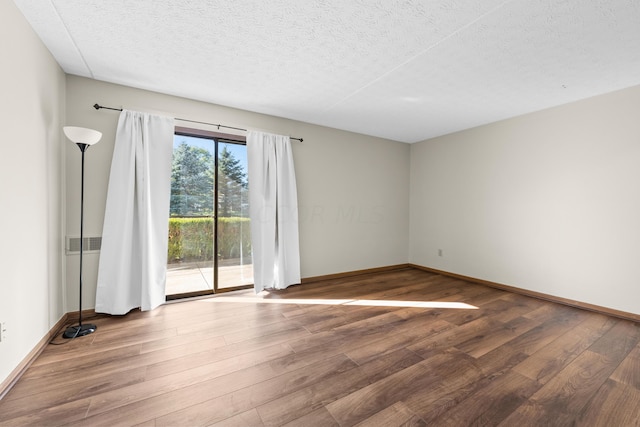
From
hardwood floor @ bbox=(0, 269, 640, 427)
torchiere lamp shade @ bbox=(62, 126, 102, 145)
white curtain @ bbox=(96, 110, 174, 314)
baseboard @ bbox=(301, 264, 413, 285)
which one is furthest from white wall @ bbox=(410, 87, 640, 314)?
torchiere lamp shade @ bbox=(62, 126, 102, 145)

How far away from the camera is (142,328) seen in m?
2.48

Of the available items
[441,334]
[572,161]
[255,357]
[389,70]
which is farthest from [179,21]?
[572,161]

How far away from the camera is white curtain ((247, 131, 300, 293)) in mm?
3529

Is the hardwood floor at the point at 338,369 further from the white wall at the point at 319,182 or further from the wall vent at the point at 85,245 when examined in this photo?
the white wall at the point at 319,182

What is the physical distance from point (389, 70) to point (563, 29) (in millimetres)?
1251

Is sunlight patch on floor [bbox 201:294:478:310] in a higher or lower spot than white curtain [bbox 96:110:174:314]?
lower

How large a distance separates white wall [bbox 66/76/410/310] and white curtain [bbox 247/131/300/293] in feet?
0.76

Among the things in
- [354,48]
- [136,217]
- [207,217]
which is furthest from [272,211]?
[354,48]

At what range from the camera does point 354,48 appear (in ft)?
6.99

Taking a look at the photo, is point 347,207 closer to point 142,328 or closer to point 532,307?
point 532,307

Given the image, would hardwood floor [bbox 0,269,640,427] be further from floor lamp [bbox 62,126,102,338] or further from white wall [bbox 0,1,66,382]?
white wall [bbox 0,1,66,382]

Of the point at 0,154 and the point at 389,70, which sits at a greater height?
the point at 389,70

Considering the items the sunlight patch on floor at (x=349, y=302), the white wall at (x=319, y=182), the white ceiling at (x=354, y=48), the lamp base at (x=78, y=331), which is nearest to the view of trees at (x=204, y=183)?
the white wall at (x=319, y=182)

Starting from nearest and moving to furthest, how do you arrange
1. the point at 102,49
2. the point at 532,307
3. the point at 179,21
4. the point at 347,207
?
the point at 179,21 < the point at 102,49 < the point at 532,307 < the point at 347,207
